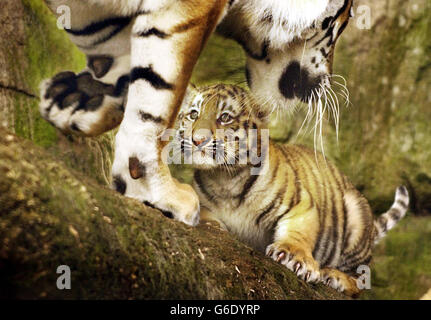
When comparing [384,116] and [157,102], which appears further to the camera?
[384,116]

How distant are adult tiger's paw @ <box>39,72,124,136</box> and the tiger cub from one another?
258mm

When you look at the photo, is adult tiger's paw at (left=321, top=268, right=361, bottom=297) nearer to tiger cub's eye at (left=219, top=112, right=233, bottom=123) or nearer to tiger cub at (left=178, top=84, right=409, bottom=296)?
tiger cub at (left=178, top=84, right=409, bottom=296)

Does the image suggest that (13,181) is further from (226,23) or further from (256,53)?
(256,53)

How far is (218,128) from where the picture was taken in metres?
1.87

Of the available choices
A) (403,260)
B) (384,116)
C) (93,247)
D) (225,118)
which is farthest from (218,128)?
(403,260)

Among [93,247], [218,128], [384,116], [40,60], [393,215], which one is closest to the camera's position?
[93,247]

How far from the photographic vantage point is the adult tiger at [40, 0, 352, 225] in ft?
5.41

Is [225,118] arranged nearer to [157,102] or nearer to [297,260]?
[157,102]

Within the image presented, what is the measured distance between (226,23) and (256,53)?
200 millimetres

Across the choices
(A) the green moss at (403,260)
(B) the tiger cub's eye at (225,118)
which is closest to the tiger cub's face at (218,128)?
(B) the tiger cub's eye at (225,118)

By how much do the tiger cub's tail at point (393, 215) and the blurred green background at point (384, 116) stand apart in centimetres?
4

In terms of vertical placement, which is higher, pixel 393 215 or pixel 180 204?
pixel 180 204

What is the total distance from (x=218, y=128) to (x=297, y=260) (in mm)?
475
